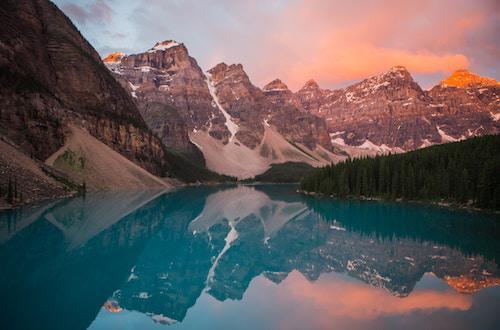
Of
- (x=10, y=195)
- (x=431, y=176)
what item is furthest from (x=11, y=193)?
(x=431, y=176)

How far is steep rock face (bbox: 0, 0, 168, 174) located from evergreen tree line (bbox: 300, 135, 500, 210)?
72432 mm

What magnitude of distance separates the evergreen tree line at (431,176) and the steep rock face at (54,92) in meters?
72.4

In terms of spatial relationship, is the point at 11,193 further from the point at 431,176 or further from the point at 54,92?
the point at 54,92

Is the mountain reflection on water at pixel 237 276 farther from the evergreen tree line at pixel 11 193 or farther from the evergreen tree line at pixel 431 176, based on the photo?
the evergreen tree line at pixel 431 176

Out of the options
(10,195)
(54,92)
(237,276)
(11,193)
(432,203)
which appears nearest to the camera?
(237,276)

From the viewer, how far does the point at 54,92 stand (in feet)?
414

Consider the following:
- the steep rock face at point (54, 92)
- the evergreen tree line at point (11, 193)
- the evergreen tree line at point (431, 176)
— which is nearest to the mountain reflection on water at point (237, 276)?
the evergreen tree line at point (11, 193)

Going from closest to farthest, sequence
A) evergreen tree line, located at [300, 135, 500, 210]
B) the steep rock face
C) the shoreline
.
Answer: the shoreline → evergreen tree line, located at [300, 135, 500, 210] → the steep rock face

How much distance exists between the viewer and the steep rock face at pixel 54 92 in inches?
3925

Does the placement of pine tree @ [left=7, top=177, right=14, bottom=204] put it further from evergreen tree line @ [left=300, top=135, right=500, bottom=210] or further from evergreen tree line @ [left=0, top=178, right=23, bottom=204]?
evergreen tree line @ [left=300, top=135, right=500, bottom=210]

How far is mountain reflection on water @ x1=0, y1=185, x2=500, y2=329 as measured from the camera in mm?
16203

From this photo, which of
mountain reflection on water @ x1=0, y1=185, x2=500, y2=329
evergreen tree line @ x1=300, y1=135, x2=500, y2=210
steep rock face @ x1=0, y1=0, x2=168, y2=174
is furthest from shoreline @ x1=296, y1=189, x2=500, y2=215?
steep rock face @ x1=0, y1=0, x2=168, y2=174

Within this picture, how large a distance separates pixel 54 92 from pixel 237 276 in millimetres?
121831

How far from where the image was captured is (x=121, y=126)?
14688cm
